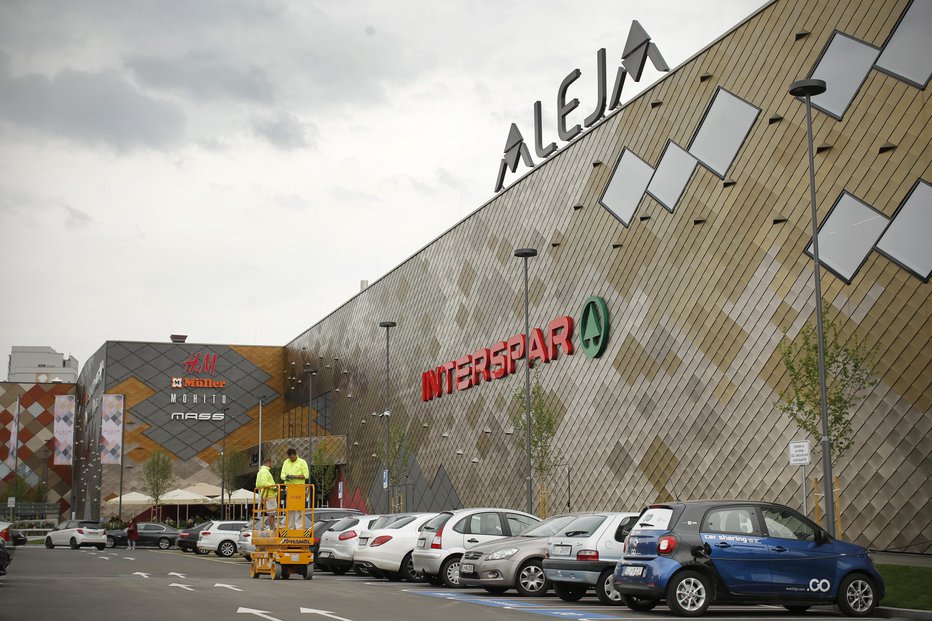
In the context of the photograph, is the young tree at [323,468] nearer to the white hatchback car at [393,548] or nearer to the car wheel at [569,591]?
the white hatchback car at [393,548]

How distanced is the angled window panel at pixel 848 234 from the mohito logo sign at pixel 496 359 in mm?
10696

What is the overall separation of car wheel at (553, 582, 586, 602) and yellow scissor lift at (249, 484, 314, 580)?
578 centimetres

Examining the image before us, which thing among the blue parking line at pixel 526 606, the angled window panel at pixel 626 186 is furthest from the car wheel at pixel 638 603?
the angled window panel at pixel 626 186

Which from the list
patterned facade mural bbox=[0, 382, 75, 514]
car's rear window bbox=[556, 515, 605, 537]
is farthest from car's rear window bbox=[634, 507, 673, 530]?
patterned facade mural bbox=[0, 382, 75, 514]

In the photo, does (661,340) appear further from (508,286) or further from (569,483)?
(508,286)

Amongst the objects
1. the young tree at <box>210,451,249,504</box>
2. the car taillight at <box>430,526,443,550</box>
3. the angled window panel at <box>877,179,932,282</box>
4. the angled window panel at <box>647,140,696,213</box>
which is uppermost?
the angled window panel at <box>647,140,696,213</box>

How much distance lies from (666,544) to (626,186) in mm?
21112

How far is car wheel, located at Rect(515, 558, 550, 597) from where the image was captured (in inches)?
688

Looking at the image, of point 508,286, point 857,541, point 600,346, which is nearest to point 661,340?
point 600,346

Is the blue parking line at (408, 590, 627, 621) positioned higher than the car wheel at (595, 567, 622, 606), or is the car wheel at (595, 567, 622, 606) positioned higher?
the car wheel at (595, 567, 622, 606)

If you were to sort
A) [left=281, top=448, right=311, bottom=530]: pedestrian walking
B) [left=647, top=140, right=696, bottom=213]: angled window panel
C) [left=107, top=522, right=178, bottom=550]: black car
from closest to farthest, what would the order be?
[left=281, top=448, right=311, bottom=530]: pedestrian walking, [left=647, top=140, right=696, bottom=213]: angled window panel, [left=107, top=522, right=178, bottom=550]: black car

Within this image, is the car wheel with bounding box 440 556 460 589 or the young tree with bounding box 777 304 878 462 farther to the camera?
the young tree with bounding box 777 304 878 462

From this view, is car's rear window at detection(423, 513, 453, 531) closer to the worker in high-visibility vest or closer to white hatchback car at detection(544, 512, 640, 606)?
the worker in high-visibility vest

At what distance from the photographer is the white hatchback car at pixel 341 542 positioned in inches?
936
